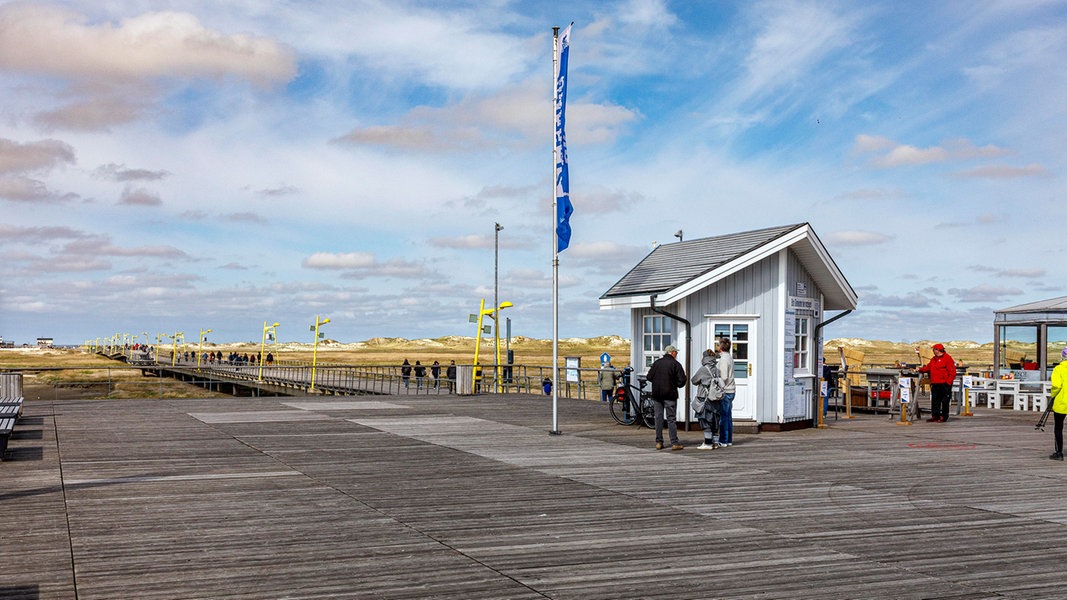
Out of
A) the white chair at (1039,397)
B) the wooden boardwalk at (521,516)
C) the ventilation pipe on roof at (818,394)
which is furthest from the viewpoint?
the white chair at (1039,397)

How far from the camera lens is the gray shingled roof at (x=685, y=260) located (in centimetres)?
1948

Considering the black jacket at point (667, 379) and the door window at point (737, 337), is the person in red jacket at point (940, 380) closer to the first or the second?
the door window at point (737, 337)

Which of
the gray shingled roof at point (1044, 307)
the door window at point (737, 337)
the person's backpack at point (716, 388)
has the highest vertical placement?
the gray shingled roof at point (1044, 307)

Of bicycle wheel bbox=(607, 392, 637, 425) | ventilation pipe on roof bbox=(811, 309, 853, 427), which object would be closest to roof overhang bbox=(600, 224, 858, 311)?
ventilation pipe on roof bbox=(811, 309, 853, 427)

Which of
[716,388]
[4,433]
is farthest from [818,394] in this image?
[4,433]

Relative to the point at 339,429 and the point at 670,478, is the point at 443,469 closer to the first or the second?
the point at 670,478

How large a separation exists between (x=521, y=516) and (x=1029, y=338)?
86.6ft

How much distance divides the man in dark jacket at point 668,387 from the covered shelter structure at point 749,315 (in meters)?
2.99

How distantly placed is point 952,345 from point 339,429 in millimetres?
144695

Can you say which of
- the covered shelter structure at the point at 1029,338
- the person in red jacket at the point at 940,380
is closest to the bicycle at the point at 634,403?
the person in red jacket at the point at 940,380

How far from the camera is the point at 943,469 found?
554 inches

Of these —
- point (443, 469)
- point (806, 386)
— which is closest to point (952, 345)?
point (806, 386)

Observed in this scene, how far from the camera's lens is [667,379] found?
16.2 meters

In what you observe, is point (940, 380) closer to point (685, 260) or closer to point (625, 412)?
point (685, 260)
